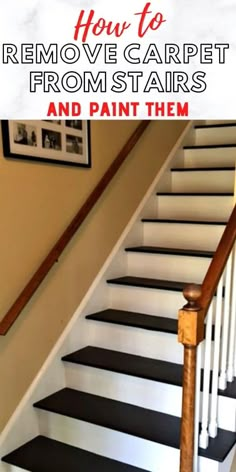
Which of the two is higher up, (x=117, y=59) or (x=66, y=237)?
(x=117, y=59)

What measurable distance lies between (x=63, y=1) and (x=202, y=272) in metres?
2.00

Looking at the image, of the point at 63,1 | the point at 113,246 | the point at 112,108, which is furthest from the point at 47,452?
the point at 63,1

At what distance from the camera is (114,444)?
7.05ft

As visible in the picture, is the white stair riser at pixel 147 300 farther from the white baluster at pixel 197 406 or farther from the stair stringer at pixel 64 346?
the white baluster at pixel 197 406

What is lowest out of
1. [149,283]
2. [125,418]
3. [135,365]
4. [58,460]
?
[58,460]

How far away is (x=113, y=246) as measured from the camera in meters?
2.96

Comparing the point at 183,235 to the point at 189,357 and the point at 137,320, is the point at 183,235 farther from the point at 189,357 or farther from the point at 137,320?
the point at 189,357

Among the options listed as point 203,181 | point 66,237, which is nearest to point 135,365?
point 66,237

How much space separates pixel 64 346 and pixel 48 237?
65cm

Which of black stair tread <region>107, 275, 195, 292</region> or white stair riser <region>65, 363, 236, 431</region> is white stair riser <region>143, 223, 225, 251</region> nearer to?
black stair tread <region>107, 275, 195, 292</region>

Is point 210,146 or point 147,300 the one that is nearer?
point 147,300

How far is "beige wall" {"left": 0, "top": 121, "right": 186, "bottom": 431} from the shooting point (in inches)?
85.5

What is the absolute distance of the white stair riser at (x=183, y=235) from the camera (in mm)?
2947

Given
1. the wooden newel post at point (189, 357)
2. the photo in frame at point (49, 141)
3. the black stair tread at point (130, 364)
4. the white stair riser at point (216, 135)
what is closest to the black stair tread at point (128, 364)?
the black stair tread at point (130, 364)
